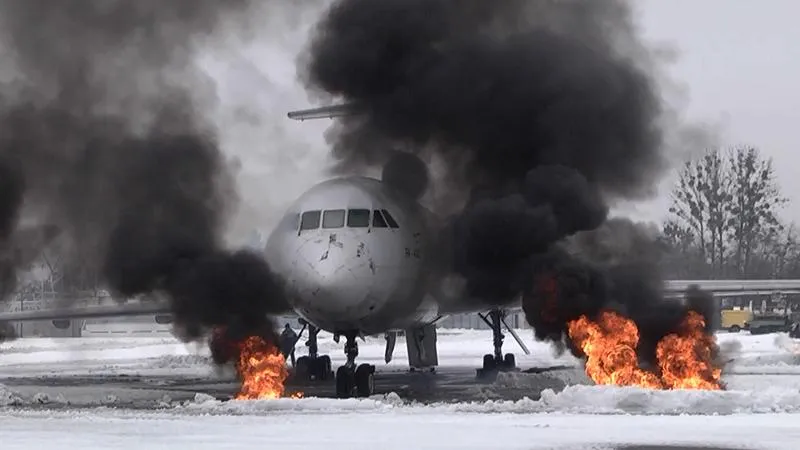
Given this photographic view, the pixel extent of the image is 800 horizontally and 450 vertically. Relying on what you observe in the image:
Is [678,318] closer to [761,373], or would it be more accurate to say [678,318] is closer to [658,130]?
[658,130]

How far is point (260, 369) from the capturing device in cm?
2361

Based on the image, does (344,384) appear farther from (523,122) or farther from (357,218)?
(523,122)

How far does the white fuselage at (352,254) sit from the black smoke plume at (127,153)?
824 millimetres

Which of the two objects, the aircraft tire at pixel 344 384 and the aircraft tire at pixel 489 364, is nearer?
the aircraft tire at pixel 344 384

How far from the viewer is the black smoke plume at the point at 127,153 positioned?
78.5 feet

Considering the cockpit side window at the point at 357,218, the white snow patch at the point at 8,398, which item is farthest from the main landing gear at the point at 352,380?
the white snow patch at the point at 8,398

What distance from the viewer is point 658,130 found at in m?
26.0

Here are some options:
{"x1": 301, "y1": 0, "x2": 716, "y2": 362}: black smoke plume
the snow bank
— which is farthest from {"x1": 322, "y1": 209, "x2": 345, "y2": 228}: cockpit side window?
the snow bank

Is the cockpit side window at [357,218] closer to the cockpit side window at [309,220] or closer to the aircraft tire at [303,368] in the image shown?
the cockpit side window at [309,220]

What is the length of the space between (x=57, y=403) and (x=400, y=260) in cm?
695

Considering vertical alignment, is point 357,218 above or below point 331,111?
below

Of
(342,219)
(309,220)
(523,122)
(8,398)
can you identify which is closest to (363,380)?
(342,219)

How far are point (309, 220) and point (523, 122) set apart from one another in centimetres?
465

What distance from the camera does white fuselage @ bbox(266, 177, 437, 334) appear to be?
23703 mm
